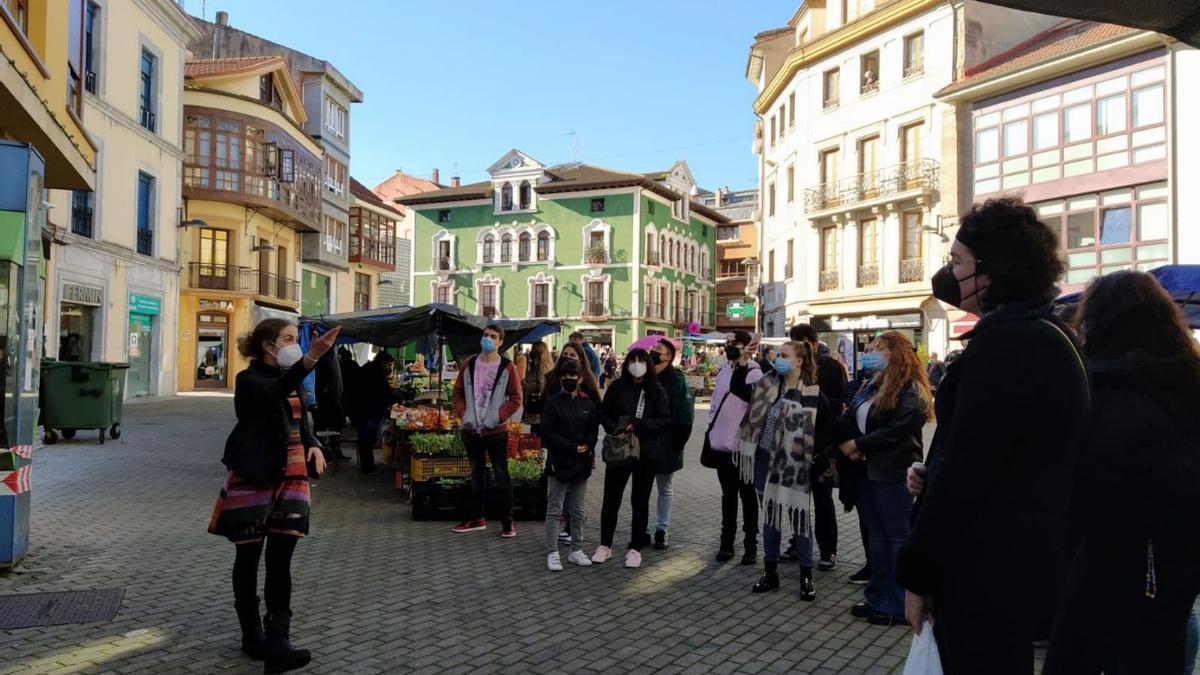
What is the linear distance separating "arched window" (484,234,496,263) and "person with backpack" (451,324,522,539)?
52.3m

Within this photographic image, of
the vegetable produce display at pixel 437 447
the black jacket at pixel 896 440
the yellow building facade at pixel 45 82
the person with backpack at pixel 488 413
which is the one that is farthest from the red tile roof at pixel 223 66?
the black jacket at pixel 896 440

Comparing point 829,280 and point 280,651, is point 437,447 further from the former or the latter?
point 829,280

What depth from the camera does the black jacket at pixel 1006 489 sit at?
7.52 feet

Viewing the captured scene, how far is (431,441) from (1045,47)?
26.4 meters

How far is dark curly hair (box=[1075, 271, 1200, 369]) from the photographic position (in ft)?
10.2

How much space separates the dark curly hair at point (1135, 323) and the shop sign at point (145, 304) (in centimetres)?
2848

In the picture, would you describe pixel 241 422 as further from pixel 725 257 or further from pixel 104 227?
pixel 725 257

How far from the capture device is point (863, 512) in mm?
5898

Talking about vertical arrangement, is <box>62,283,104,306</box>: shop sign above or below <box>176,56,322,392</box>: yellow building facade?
below

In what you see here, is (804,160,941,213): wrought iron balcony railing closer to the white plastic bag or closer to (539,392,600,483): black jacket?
(539,392,600,483): black jacket

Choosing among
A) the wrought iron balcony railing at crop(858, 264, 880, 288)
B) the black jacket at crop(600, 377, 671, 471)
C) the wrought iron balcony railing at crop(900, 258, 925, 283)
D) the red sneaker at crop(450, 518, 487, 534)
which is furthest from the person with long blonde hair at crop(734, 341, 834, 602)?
the wrought iron balcony railing at crop(858, 264, 880, 288)

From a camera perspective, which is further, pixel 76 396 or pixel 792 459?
pixel 76 396

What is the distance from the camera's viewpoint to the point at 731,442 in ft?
23.2

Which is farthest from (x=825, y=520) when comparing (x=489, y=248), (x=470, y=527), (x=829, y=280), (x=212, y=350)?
(x=489, y=248)
